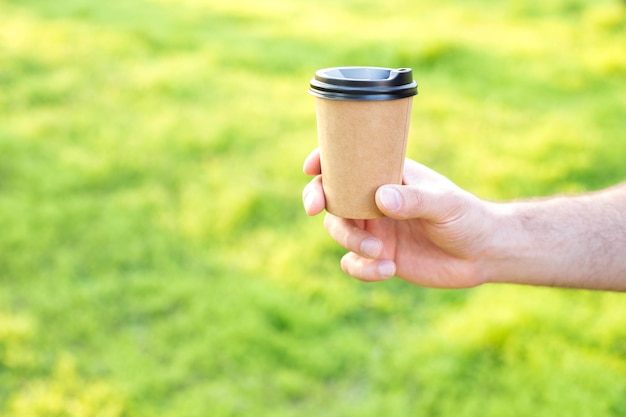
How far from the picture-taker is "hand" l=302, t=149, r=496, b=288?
5.40 feet

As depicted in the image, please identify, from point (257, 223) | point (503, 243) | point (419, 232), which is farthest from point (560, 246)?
point (257, 223)

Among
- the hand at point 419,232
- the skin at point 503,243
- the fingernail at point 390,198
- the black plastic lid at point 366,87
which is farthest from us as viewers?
the skin at point 503,243

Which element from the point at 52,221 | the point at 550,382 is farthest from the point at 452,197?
the point at 52,221

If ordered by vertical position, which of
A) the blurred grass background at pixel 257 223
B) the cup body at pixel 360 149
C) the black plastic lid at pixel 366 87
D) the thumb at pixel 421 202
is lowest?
the blurred grass background at pixel 257 223

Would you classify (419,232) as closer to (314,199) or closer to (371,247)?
(371,247)

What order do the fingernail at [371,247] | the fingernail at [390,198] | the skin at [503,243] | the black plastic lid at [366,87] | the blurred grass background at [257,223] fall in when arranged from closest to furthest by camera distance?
the black plastic lid at [366,87]
the fingernail at [390,198]
the fingernail at [371,247]
the skin at [503,243]
the blurred grass background at [257,223]

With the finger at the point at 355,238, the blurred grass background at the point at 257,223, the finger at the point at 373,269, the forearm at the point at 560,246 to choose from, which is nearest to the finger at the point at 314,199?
the finger at the point at 355,238

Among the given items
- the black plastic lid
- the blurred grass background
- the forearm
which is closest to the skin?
the forearm

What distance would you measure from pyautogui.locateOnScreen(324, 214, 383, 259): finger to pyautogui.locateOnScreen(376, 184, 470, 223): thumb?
0.16 m

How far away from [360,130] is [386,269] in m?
0.52

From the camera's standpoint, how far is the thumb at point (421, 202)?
1539 millimetres

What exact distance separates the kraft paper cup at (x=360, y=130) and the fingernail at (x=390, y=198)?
0.04 meters

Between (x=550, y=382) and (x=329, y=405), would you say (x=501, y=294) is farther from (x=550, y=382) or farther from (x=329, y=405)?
(x=329, y=405)

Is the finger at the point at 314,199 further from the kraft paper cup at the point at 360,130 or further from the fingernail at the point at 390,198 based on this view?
the fingernail at the point at 390,198
